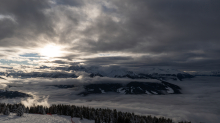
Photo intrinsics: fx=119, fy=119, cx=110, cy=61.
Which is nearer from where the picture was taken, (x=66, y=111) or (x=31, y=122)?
(x=31, y=122)

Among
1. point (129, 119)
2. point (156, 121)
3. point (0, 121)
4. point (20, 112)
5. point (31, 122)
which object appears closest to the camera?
point (0, 121)

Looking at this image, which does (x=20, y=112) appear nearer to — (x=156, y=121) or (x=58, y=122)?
(x=58, y=122)

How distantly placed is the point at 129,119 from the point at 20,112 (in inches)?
4590

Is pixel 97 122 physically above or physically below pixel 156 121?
above

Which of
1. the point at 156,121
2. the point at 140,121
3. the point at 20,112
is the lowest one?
the point at 156,121

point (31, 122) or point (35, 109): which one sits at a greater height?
point (31, 122)

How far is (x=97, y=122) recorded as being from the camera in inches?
4186

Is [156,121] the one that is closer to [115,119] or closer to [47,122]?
[115,119]

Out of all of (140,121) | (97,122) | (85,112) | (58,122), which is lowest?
(140,121)

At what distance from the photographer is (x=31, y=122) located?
64750mm

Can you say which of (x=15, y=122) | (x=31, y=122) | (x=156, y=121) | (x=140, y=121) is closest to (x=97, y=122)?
(x=31, y=122)

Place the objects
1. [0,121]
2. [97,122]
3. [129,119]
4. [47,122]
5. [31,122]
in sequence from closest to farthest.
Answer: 1. [0,121]
2. [31,122]
3. [47,122]
4. [97,122]
5. [129,119]

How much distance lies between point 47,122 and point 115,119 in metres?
108

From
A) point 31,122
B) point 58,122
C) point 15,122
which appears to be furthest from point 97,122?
point 15,122
